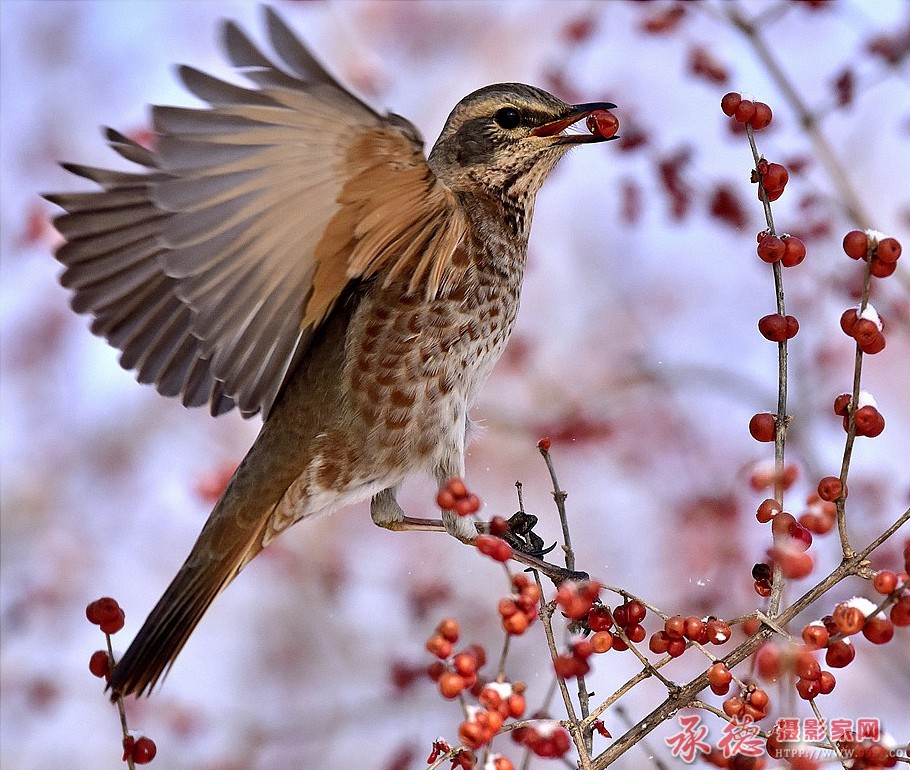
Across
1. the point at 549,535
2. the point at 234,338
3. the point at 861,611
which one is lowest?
the point at 861,611

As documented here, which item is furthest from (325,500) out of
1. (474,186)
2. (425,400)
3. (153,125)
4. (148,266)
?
(153,125)

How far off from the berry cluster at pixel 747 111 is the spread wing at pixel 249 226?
0.54m

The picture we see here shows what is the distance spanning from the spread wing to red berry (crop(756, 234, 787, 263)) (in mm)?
639

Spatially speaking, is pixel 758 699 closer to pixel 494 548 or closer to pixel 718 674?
pixel 718 674

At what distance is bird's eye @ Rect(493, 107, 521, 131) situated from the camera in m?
2.43

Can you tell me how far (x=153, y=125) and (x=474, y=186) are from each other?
0.97 m

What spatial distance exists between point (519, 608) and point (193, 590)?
0.95 metres

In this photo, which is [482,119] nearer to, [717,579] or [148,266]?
[148,266]

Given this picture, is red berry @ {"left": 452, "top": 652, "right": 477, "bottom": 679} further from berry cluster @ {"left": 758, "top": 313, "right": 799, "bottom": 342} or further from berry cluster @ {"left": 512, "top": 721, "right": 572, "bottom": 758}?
berry cluster @ {"left": 758, "top": 313, "right": 799, "bottom": 342}

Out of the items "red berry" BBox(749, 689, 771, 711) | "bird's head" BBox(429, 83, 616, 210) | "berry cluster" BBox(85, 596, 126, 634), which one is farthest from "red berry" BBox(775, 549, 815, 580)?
"bird's head" BBox(429, 83, 616, 210)

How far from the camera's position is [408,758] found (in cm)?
260

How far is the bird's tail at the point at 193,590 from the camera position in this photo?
2.04 m

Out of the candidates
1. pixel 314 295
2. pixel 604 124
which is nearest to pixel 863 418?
pixel 604 124

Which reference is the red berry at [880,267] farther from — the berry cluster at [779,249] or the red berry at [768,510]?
the red berry at [768,510]
